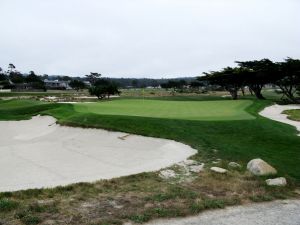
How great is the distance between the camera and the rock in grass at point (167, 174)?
13766mm

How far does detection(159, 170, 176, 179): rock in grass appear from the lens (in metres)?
13.8

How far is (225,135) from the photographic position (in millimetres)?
21516

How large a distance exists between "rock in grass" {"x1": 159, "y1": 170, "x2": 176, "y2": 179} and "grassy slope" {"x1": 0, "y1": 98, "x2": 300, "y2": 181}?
2904 millimetres

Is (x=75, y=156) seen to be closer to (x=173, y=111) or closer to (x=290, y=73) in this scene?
(x=173, y=111)

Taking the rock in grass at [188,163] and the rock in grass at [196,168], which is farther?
the rock in grass at [188,163]

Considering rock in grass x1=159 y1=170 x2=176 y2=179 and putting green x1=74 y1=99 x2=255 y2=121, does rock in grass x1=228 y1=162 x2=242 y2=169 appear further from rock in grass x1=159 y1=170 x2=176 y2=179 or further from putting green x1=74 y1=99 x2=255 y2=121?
putting green x1=74 y1=99 x2=255 y2=121

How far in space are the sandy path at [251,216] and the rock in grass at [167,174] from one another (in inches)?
138

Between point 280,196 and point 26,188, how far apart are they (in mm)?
7197

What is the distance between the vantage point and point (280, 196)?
11.6m

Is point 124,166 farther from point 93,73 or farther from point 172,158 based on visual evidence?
point 93,73

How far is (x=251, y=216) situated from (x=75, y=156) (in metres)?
10.0

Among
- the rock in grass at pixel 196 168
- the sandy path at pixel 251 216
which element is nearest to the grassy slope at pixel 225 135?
the rock in grass at pixel 196 168

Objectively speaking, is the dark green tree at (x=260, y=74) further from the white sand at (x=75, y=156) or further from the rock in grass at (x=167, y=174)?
the rock in grass at (x=167, y=174)

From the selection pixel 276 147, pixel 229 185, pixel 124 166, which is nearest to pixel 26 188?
pixel 124 166
